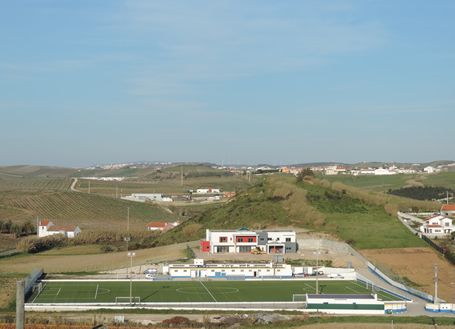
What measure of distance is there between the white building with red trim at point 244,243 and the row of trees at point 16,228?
34.7 metres

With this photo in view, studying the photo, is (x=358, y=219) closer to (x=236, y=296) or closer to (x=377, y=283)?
(x=377, y=283)

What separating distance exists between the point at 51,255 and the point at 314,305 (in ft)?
124

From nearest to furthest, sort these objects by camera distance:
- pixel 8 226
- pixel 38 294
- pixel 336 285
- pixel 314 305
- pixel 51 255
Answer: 1. pixel 314 305
2. pixel 38 294
3. pixel 336 285
4. pixel 51 255
5. pixel 8 226

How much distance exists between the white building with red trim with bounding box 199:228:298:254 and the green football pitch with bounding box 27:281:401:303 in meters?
11.4

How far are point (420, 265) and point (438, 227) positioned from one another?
1628 centimetres

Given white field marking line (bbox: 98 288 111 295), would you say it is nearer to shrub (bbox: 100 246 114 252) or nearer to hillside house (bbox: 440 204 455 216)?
shrub (bbox: 100 246 114 252)

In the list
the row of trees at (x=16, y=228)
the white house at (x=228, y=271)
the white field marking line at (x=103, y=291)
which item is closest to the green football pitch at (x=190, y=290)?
the white field marking line at (x=103, y=291)

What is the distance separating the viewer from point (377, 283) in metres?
42.0

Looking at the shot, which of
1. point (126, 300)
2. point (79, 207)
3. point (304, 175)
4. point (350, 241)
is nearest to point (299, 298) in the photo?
point (126, 300)

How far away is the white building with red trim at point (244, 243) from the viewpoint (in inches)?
2133

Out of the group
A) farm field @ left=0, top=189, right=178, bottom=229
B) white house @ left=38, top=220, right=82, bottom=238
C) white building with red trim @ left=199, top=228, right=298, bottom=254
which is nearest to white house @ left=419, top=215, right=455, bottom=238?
white building with red trim @ left=199, top=228, right=298, bottom=254

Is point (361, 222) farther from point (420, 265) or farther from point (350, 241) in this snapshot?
point (420, 265)

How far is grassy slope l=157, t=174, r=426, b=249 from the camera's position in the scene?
56344mm

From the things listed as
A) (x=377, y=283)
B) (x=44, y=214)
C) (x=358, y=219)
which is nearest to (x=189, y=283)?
(x=377, y=283)
